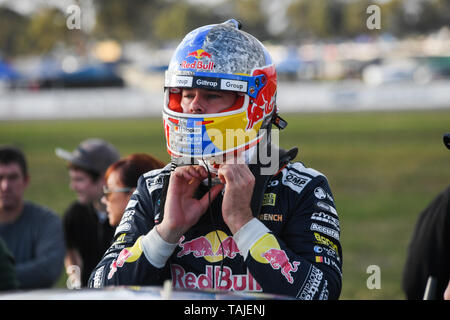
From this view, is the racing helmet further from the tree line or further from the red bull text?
the tree line

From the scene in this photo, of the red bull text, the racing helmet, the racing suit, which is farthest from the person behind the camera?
the racing helmet

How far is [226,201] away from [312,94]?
36.1 metres

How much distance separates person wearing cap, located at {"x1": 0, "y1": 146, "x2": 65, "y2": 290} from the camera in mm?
6340

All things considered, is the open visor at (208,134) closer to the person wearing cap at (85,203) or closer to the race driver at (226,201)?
the race driver at (226,201)

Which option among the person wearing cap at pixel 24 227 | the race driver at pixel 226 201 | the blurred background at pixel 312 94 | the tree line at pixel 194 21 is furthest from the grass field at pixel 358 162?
the tree line at pixel 194 21

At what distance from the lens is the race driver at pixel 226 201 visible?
2756mm

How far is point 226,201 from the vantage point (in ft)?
9.11

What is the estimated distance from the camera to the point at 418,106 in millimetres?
36500

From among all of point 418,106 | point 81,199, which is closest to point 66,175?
A: point 81,199

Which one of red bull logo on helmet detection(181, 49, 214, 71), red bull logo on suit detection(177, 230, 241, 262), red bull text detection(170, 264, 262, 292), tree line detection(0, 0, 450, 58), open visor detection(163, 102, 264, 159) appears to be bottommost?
red bull text detection(170, 264, 262, 292)

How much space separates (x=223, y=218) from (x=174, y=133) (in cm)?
43

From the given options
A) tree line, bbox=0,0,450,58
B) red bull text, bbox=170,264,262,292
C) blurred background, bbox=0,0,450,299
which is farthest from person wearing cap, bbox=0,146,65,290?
tree line, bbox=0,0,450,58

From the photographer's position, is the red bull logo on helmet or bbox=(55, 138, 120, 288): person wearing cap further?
bbox=(55, 138, 120, 288): person wearing cap

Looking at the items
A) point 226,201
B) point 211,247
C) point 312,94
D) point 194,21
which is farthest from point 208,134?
point 194,21
